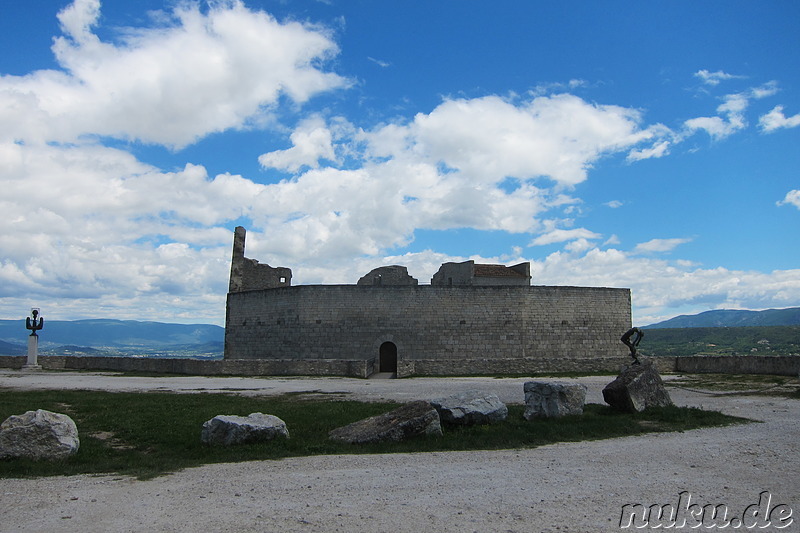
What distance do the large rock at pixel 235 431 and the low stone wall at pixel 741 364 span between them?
744 inches

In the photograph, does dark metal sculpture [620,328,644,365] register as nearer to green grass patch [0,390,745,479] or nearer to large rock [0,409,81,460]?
green grass patch [0,390,745,479]

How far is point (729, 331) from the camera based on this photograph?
423 feet

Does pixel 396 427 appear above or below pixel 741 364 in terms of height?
below

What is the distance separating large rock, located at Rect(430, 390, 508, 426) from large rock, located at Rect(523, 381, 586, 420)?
755 millimetres

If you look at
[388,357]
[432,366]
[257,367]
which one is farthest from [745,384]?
[257,367]

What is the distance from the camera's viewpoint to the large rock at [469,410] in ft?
31.8

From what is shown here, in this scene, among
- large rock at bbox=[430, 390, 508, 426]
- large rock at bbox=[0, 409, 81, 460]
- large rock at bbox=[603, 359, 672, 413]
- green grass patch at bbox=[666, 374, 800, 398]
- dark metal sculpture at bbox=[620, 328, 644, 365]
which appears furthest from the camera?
green grass patch at bbox=[666, 374, 800, 398]

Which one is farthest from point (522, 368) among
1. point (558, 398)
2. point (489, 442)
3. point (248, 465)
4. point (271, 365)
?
point (248, 465)

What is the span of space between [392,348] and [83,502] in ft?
81.7

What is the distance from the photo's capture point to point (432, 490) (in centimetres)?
595

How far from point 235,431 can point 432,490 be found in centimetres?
390

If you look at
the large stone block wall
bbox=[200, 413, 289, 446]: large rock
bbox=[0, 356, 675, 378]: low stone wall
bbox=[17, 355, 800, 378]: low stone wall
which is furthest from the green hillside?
bbox=[200, 413, 289, 446]: large rock

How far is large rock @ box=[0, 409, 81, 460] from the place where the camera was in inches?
303

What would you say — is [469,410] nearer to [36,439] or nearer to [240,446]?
[240,446]
